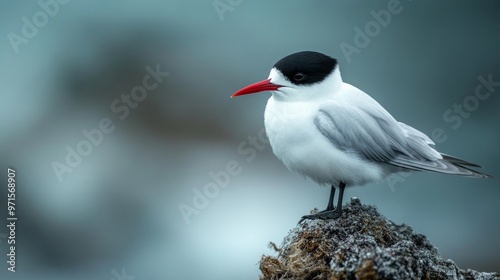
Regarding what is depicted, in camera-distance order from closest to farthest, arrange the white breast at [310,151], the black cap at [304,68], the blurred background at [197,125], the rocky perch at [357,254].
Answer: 1. the rocky perch at [357,254]
2. the white breast at [310,151]
3. the black cap at [304,68]
4. the blurred background at [197,125]

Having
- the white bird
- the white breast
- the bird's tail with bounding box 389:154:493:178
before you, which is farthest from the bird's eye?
the bird's tail with bounding box 389:154:493:178

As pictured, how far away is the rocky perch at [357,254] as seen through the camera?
3.64 meters

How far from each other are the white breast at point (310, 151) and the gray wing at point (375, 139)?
0.07 metres

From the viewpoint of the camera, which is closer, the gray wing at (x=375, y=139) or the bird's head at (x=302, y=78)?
the gray wing at (x=375, y=139)

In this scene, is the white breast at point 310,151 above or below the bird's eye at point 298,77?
below

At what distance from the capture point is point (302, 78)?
17.4 feet

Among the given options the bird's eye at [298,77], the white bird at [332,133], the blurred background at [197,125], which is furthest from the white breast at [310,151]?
the blurred background at [197,125]

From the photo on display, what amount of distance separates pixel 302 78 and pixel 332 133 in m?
0.54

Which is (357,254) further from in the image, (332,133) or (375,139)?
(375,139)

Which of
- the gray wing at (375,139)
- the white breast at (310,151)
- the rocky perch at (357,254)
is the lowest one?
the rocky perch at (357,254)

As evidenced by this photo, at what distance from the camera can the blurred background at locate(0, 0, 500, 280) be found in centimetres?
1005

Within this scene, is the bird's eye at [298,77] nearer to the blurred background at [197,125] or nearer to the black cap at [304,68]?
the black cap at [304,68]

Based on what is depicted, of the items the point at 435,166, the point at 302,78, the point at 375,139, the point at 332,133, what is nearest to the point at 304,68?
the point at 302,78

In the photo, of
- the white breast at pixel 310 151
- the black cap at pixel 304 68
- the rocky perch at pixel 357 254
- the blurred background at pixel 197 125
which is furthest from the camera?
the blurred background at pixel 197 125
